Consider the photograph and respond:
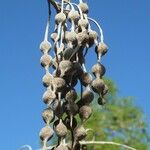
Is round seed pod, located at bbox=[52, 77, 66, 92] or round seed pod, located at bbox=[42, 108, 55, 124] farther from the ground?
round seed pod, located at bbox=[52, 77, 66, 92]

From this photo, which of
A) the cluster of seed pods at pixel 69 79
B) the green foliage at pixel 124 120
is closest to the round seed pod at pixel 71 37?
the cluster of seed pods at pixel 69 79

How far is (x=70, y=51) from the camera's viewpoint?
1.29 meters

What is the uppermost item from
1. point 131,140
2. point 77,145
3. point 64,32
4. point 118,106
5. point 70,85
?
point 118,106

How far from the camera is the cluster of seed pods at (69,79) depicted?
123 cm

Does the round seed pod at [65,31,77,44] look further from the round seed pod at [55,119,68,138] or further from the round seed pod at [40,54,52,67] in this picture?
the round seed pod at [55,119,68,138]

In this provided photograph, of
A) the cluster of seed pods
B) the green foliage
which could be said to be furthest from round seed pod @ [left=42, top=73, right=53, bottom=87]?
the green foliage

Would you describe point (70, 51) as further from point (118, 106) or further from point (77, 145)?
point (118, 106)

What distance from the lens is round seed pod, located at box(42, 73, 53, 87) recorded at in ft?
4.14

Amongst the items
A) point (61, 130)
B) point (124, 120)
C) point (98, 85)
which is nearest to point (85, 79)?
point (98, 85)

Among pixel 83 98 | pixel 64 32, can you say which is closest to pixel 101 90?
pixel 83 98

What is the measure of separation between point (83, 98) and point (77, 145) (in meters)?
0.10

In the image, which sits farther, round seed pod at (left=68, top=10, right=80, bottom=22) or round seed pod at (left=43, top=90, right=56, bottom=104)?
round seed pod at (left=68, top=10, right=80, bottom=22)

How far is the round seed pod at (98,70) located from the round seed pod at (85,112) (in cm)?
8

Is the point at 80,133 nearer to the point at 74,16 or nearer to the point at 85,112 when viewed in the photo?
the point at 85,112
